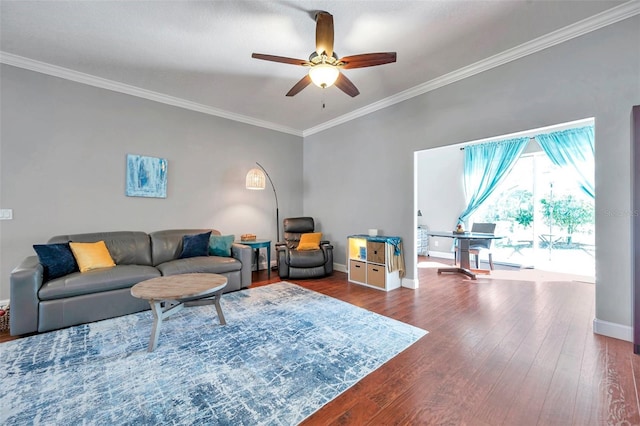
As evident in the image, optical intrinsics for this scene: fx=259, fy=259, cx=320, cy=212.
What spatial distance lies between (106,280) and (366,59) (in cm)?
358

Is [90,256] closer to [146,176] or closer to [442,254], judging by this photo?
[146,176]

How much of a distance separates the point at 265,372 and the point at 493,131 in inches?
141

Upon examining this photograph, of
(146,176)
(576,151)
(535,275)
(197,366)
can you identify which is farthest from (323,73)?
(535,275)

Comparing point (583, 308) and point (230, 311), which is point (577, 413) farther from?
point (230, 311)

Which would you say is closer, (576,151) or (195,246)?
(195,246)

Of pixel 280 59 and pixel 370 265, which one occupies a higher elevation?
pixel 280 59

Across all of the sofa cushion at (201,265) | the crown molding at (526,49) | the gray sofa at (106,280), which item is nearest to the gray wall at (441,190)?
the crown molding at (526,49)

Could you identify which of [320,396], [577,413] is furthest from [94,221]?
[577,413]

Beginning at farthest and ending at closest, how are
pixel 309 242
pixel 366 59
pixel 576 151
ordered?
pixel 309 242 < pixel 576 151 < pixel 366 59

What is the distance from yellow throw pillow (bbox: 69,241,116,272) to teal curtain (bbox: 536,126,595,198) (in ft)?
24.0

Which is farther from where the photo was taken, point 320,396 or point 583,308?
point 583,308

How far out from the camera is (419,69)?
11.2 feet

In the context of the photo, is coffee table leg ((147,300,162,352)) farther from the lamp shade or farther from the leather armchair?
the lamp shade

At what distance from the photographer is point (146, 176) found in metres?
4.09
